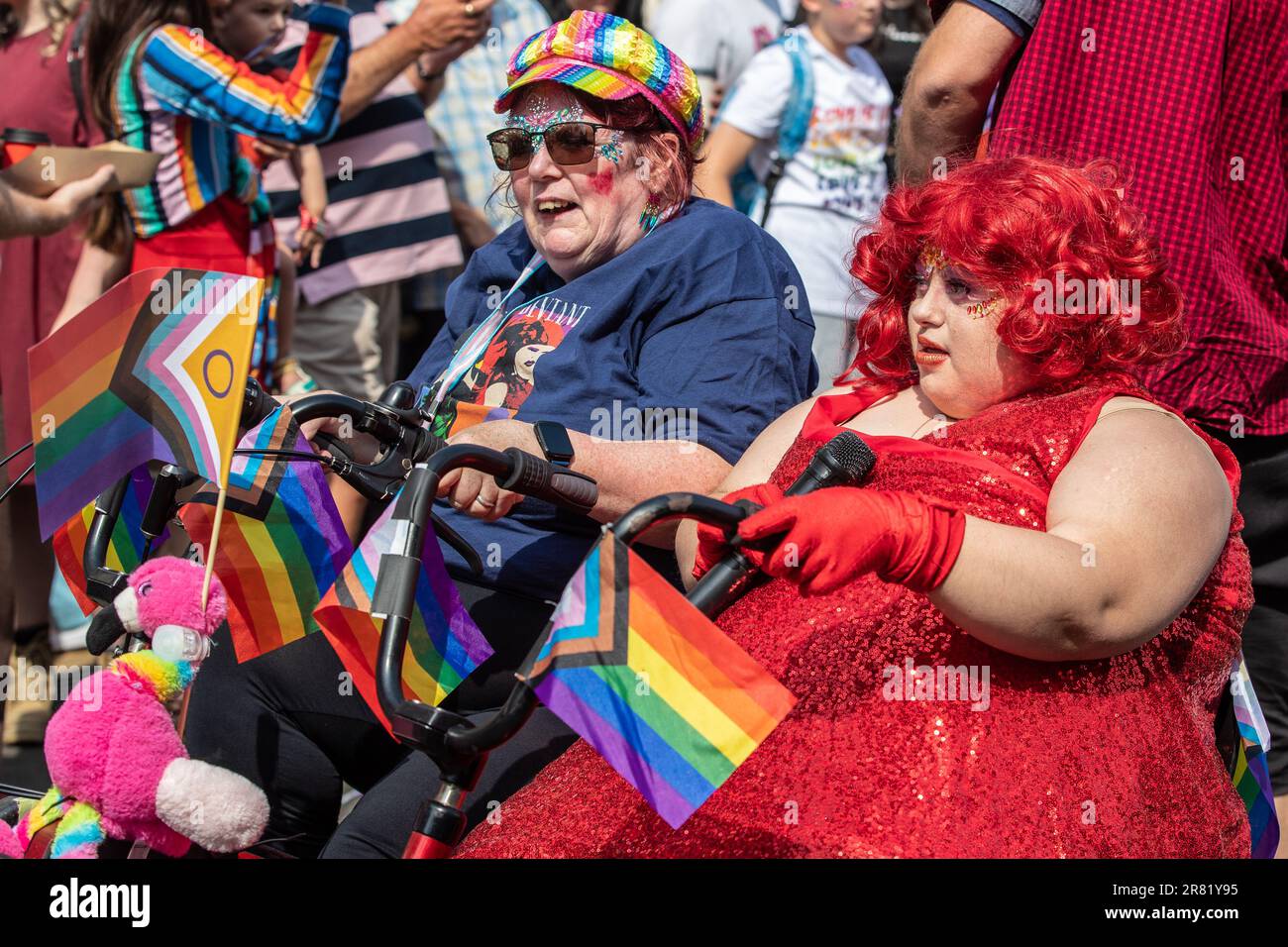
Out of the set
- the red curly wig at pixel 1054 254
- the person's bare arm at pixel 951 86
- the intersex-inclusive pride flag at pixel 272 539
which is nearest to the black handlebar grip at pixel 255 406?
the intersex-inclusive pride flag at pixel 272 539

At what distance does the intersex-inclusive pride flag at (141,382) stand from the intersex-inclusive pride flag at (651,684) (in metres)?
0.63

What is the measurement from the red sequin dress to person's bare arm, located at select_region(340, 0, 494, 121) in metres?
2.83

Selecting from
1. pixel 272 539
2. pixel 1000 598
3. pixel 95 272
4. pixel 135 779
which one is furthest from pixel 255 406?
pixel 95 272

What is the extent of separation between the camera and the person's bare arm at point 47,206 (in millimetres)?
3525

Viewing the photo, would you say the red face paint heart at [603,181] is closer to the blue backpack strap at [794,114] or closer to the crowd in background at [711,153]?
the crowd in background at [711,153]

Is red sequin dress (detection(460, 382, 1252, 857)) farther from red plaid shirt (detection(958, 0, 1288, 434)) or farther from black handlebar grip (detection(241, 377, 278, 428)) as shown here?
black handlebar grip (detection(241, 377, 278, 428))

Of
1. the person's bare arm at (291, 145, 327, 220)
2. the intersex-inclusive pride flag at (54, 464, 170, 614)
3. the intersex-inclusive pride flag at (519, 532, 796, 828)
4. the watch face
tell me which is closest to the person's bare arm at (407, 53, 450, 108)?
the person's bare arm at (291, 145, 327, 220)

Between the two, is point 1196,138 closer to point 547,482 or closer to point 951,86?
point 951,86

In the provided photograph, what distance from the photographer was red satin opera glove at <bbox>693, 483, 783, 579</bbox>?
1.82 meters

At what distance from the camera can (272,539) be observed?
2318 millimetres

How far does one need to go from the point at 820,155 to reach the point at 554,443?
299cm

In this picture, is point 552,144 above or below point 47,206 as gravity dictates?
above

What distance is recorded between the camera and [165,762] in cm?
195
